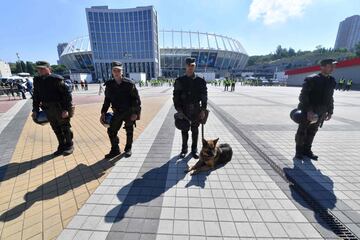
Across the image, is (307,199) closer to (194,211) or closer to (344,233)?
(344,233)

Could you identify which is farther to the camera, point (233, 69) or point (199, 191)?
point (233, 69)

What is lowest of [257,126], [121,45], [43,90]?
[257,126]

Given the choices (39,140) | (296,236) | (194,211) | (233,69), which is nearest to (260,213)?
(296,236)

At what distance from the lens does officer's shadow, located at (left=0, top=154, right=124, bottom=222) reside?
8.39ft

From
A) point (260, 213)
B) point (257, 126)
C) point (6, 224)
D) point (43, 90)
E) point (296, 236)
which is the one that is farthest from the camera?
point (257, 126)

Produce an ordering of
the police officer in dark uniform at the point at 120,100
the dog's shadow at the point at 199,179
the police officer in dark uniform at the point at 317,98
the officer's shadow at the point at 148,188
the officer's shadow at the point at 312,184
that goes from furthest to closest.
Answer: the police officer in dark uniform at the point at 120,100 < the police officer in dark uniform at the point at 317,98 < the dog's shadow at the point at 199,179 < the officer's shadow at the point at 312,184 < the officer's shadow at the point at 148,188

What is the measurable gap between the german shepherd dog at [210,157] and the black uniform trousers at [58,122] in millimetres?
2974

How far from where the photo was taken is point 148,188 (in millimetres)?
3041

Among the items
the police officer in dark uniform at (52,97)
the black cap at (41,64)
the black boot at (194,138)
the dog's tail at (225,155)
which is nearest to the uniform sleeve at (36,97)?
the police officer in dark uniform at (52,97)

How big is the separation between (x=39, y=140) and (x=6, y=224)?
3.78 m

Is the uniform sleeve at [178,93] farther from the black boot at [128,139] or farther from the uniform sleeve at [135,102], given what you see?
the black boot at [128,139]

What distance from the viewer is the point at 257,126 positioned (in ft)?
22.5

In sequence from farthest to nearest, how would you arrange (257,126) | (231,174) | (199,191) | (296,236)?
(257,126), (231,174), (199,191), (296,236)

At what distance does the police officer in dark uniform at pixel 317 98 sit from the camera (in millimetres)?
3604
